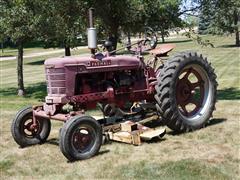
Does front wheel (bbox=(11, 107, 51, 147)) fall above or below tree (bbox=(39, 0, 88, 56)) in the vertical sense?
below

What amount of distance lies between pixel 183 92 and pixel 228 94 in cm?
614

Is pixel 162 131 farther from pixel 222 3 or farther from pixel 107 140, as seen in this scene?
pixel 222 3

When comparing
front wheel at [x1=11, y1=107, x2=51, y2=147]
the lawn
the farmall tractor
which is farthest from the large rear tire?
front wheel at [x1=11, y1=107, x2=51, y2=147]

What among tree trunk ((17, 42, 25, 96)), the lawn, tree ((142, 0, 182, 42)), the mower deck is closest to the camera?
the lawn

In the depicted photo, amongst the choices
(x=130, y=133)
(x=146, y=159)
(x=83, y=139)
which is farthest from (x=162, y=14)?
(x=146, y=159)

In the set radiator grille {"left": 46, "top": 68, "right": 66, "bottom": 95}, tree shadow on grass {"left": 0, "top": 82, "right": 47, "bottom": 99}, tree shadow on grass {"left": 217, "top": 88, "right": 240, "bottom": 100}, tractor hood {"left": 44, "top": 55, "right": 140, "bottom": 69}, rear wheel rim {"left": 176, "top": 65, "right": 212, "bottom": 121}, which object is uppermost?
tractor hood {"left": 44, "top": 55, "right": 140, "bottom": 69}

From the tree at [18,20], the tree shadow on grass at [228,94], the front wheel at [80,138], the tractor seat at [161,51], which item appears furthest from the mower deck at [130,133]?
the tree at [18,20]

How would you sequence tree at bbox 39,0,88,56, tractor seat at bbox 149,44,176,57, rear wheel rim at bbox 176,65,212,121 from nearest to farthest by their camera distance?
1. rear wheel rim at bbox 176,65,212,121
2. tractor seat at bbox 149,44,176,57
3. tree at bbox 39,0,88,56

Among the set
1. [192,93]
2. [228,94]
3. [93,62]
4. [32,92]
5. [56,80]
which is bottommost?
[32,92]

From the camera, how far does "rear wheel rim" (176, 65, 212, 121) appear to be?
8.48m

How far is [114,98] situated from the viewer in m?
8.06

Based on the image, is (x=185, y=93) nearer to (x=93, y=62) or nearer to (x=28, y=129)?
(x=93, y=62)

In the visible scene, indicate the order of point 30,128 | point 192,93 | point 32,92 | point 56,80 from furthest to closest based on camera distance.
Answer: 1. point 32,92
2. point 192,93
3. point 30,128
4. point 56,80

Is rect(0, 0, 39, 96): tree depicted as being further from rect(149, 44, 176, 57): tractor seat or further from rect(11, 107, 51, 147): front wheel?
rect(11, 107, 51, 147): front wheel
